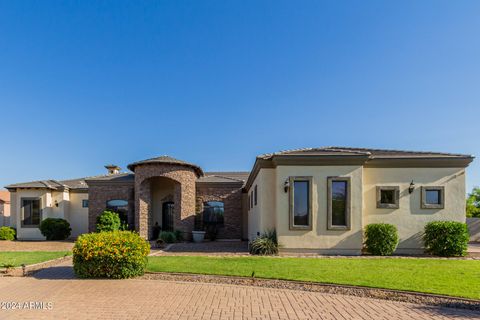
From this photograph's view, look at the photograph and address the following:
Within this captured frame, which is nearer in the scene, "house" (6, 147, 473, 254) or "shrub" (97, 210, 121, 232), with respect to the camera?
"house" (6, 147, 473, 254)

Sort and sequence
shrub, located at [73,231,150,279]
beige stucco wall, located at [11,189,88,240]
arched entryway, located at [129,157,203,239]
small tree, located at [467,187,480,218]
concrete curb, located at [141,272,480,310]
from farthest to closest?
small tree, located at [467,187,480,218], beige stucco wall, located at [11,189,88,240], arched entryway, located at [129,157,203,239], shrub, located at [73,231,150,279], concrete curb, located at [141,272,480,310]

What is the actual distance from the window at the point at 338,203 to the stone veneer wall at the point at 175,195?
9.96m

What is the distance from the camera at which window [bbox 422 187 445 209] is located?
1366cm

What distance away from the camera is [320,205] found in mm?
13172

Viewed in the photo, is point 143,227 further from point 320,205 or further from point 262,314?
point 262,314

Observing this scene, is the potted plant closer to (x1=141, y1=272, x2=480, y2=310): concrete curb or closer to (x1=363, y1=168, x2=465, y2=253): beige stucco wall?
(x1=363, y1=168, x2=465, y2=253): beige stucco wall

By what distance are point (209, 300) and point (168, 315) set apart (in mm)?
1092

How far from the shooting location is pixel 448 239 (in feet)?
41.5

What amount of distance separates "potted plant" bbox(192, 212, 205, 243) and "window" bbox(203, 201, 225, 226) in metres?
0.36

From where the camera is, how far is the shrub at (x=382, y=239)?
506 inches

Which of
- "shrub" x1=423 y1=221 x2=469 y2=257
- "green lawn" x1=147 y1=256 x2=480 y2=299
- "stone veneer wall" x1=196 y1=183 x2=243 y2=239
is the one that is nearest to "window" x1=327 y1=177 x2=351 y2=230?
"green lawn" x1=147 y1=256 x2=480 y2=299

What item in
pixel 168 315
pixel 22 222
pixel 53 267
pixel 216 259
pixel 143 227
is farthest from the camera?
pixel 22 222

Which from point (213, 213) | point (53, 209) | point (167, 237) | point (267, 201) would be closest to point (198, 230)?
point (213, 213)

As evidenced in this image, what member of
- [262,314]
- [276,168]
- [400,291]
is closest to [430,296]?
[400,291]
